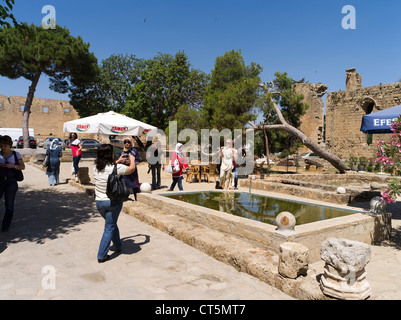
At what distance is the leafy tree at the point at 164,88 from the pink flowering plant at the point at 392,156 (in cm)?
1997

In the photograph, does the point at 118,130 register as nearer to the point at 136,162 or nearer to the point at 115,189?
the point at 136,162

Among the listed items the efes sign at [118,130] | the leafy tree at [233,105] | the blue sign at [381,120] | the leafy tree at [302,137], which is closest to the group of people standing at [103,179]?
the efes sign at [118,130]

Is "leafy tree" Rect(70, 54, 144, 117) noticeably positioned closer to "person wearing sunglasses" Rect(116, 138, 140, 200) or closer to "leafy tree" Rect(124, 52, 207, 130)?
"leafy tree" Rect(124, 52, 207, 130)

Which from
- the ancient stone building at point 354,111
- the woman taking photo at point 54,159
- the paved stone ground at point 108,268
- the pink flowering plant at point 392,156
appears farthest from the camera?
the ancient stone building at point 354,111

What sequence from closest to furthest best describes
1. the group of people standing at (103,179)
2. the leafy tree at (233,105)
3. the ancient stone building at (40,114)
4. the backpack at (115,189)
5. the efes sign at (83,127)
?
1. the backpack at (115,189)
2. the group of people standing at (103,179)
3. the efes sign at (83,127)
4. the leafy tree at (233,105)
5. the ancient stone building at (40,114)

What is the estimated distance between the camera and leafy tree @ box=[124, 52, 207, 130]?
76.3ft

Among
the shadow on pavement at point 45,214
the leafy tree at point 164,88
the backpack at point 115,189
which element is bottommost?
the shadow on pavement at point 45,214

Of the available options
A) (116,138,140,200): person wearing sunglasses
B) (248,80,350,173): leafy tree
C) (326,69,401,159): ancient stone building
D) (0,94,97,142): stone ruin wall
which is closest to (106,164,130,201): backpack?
(116,138,140,200): person wearing sunglasses

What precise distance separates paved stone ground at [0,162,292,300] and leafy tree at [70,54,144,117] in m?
22.3

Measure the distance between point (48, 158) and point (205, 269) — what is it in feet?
26.0

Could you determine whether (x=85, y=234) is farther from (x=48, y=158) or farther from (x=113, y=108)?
(x=113, y=108)

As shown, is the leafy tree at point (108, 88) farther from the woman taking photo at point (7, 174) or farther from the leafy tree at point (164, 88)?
the woman taking photo at point (7, 174)

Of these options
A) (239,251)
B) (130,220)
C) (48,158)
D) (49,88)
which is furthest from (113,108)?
(239,251)

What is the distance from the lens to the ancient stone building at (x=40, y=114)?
4025 centimetres
